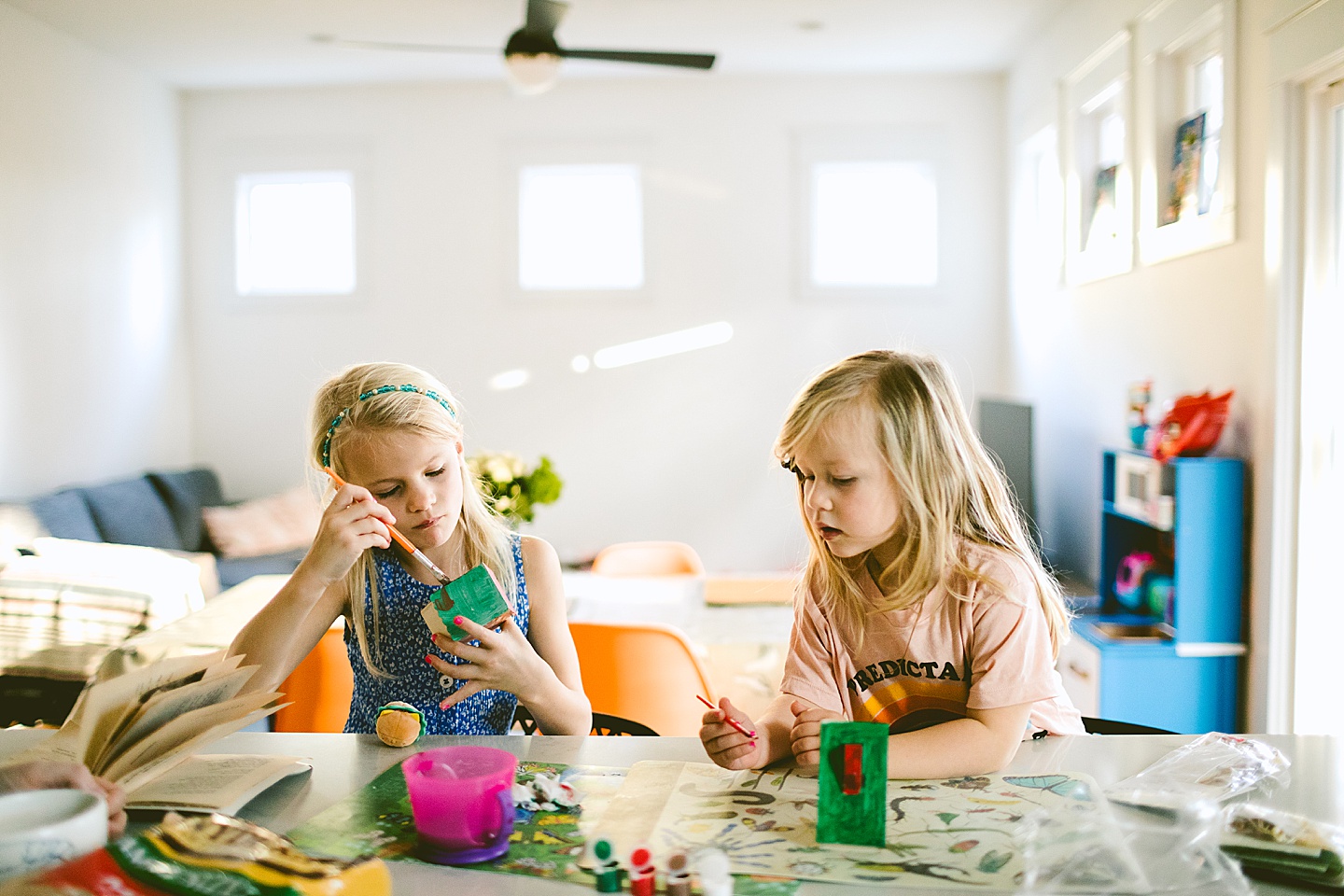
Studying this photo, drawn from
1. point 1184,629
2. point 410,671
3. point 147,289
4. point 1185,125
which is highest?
point 1185,125

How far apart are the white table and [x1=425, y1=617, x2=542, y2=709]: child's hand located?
3.0 inches

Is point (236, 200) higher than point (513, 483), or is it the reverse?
point (236, 200)

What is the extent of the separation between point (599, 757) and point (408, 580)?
1.80 ft

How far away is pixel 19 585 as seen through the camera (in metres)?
3.06

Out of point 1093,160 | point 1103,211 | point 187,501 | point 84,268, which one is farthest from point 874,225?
A: point 84,268

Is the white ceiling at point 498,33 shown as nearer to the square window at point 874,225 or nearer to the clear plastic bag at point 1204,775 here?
the square window at point 874,225

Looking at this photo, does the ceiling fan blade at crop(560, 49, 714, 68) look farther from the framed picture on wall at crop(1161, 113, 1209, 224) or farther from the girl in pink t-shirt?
the girl in pink t-shirt

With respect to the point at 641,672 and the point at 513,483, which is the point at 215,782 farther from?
the point at 513,483

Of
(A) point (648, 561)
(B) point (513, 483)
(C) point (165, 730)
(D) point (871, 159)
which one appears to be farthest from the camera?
(D) point (871, 159)

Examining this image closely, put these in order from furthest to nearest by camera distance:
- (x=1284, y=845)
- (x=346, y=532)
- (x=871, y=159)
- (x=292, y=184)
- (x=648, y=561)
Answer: (x=292, y=184) < (x=871, y=159) < (x=648, y=561) < (x=346, y=532) < (x=1284, y=845)

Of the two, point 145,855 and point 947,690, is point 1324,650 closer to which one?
point 947,690

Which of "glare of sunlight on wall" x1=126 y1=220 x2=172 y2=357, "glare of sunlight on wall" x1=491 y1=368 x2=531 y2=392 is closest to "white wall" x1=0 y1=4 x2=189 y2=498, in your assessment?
"glare of sunlight on wall" x1=126 y1=220 x2=172 y2=357

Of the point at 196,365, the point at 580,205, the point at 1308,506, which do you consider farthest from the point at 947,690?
the point at 196,365

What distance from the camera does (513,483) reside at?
272 centimetres
